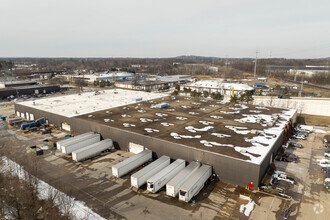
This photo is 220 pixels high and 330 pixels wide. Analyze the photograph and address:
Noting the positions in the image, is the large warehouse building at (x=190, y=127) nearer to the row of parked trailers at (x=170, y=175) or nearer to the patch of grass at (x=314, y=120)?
the row of parked trailers at (x=170, y=175)

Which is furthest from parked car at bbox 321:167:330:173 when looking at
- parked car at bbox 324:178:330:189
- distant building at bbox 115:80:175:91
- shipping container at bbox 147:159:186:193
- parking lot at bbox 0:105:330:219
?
distant building at bbox 115:80:175:91

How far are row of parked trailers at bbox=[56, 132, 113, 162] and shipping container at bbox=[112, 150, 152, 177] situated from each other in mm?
6399

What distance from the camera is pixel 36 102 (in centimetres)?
5166

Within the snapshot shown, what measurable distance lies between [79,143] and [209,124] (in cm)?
2125

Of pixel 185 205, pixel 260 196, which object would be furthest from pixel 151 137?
pixel 260 196

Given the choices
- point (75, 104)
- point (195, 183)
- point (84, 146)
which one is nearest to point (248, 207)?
point (195, 183)

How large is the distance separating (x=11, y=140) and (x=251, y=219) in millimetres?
39294

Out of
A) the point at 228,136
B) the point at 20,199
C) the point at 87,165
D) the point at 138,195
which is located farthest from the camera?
the point at 228,136

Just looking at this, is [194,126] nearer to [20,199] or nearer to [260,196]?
[260,196]

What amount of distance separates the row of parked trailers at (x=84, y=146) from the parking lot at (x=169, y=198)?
106 centimetres

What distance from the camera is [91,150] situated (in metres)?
30.1

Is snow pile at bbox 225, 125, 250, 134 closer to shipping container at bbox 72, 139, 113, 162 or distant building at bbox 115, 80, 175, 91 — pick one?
shipping container at bbox 72, 139, 113, 162

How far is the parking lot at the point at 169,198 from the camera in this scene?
1948cm

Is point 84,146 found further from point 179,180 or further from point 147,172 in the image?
point 179,180
